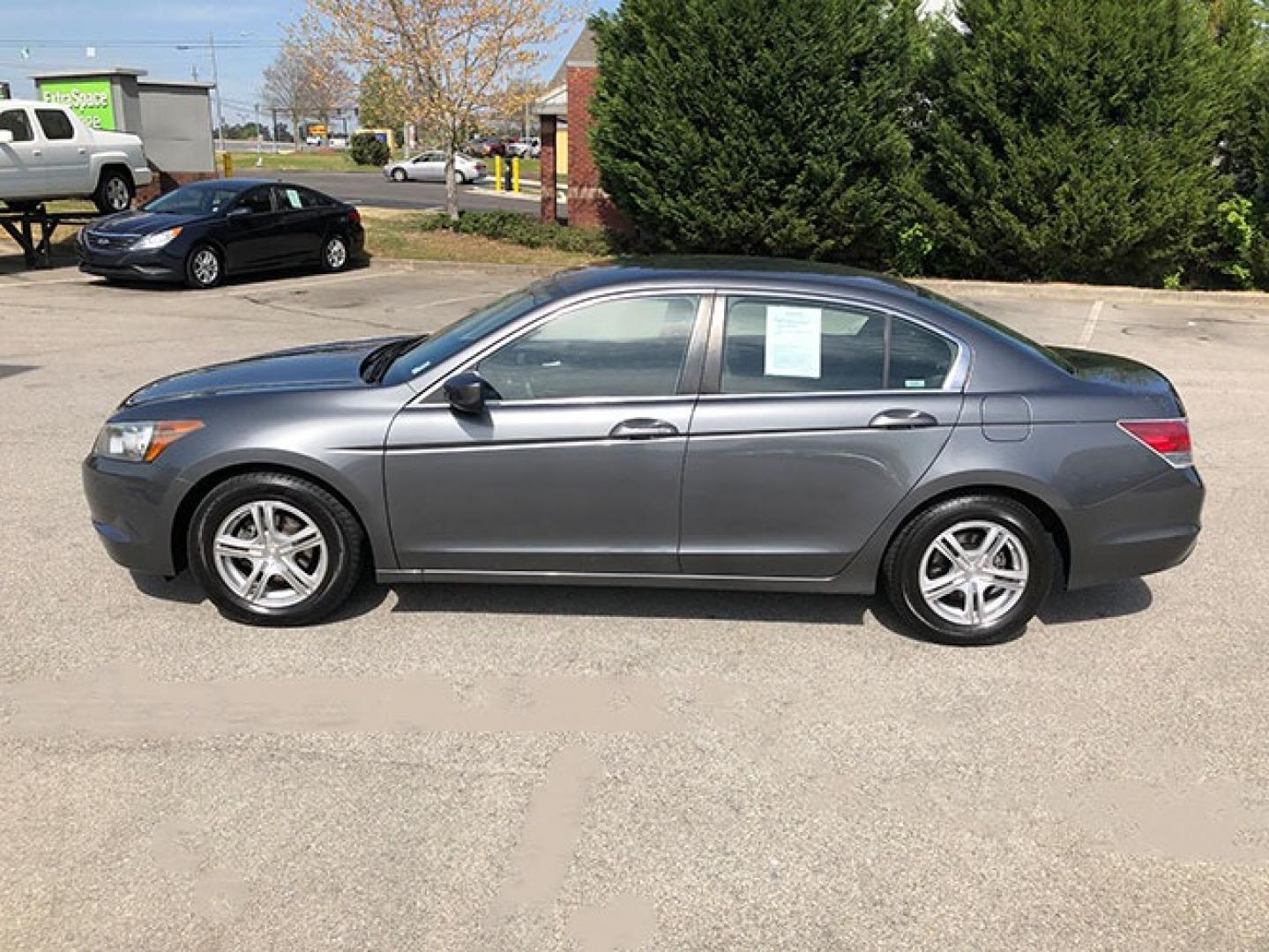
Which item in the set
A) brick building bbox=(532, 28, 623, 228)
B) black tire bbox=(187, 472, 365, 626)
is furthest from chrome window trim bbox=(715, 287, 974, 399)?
brick building bbox=(532, 28, 623, 228)

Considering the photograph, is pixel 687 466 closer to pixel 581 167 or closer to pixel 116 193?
pixel 581 167

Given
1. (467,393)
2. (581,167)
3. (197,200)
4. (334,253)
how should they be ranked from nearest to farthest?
(467,393) → (197,200) → (334,253) → (581,167)

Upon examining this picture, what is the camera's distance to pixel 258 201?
15.2 m

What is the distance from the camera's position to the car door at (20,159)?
16.3 metres

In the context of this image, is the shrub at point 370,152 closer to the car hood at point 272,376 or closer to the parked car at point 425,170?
the parked car at point 425,170

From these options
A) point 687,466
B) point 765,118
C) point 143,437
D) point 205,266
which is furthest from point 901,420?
point 205,266

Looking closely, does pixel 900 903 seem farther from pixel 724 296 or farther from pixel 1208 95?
pixel 1208 95

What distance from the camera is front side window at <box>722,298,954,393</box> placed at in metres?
4.16

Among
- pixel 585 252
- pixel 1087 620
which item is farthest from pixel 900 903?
pixel 585 252

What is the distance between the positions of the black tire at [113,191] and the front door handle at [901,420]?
684 inches

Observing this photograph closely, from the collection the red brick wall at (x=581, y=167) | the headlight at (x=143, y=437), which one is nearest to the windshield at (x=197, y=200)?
the red brick wall at (x=581, y=167)

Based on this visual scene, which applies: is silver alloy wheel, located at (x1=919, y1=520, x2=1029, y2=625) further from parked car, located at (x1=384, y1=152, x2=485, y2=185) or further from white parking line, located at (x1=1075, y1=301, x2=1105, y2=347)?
parked car, located at (x1=384, y1=152, x2=485, y2=185)

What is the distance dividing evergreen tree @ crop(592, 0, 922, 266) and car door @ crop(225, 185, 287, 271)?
16.6 feet

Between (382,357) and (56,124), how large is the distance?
15.7 meters
